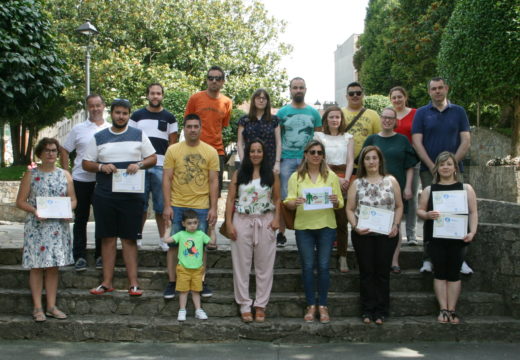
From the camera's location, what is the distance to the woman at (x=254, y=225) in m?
5.57

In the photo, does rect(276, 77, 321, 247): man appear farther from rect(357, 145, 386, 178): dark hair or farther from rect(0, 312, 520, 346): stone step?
rect(0, 312, 520, 346): stone step

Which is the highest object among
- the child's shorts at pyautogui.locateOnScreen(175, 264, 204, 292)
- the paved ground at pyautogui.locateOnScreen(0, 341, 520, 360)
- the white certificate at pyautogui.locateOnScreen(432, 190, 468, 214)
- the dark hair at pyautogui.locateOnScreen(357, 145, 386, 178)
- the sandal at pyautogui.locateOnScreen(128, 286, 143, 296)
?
the dark hair at pyautogui.locateOnScreen(357, 145, 386, 178)

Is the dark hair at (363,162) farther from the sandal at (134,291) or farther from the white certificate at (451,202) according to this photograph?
the sandal at (134,291)

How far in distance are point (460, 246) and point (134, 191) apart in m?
3.35

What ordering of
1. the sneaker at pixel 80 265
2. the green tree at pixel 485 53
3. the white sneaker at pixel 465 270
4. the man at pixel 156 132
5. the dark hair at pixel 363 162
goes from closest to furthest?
the dark hair at pixel 363 162 → the white sneaker at pixel 465 270 → the sneaker at pixel 80 265 → the man at pixel 156 132 → the green tree at pixel 485 53

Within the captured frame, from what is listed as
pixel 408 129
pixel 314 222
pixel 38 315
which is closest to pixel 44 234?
pixel 38 315

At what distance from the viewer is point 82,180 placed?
6.18 meters

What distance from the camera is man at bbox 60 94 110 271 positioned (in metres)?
6.18

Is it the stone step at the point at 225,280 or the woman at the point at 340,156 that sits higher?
the woman at the point at 340,156

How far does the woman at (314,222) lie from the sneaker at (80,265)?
2389mm

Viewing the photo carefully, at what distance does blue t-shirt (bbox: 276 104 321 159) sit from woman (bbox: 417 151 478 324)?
156 cm

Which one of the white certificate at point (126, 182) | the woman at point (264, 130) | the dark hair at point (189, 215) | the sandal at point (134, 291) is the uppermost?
the woman at point (264, 130)

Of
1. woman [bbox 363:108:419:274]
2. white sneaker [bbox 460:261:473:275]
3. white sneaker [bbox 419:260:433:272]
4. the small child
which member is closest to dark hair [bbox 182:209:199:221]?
the small child

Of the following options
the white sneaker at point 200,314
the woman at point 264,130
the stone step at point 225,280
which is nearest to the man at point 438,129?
the stone step at point 225,280
